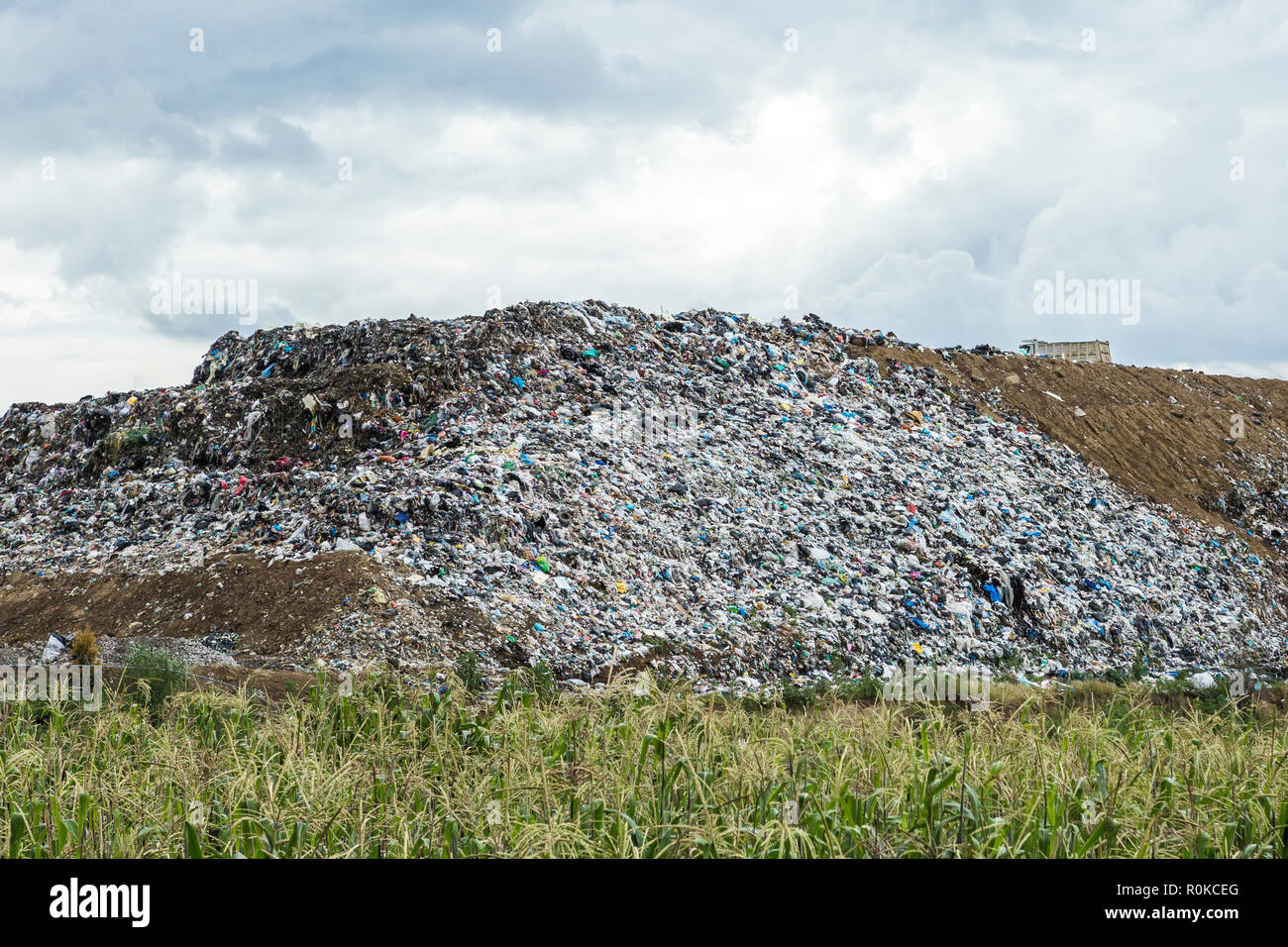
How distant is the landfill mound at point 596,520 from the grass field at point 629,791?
3020 millimetres

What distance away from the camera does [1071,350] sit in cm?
2280

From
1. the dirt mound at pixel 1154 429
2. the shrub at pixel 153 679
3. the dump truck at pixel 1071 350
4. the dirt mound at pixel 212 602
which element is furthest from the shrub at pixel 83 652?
the dump truck at pixel 1071 350

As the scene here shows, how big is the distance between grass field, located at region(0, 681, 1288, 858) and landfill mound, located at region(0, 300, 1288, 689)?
3020mm

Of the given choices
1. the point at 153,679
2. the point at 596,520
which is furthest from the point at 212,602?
the point at 596,520

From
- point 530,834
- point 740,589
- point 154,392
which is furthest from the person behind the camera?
point 154,392

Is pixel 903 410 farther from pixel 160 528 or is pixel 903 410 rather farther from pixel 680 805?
pixel 680 805

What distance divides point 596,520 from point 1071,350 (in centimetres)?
1625

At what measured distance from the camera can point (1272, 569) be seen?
50.9 feet

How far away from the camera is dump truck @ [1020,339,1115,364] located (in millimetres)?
22453

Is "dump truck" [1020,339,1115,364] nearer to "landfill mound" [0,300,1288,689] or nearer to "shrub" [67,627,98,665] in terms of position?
"landfill mound" [0,300,1288,689]

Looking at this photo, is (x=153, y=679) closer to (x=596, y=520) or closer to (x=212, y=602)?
(x=212, y=602)

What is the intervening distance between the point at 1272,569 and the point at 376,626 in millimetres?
14170
